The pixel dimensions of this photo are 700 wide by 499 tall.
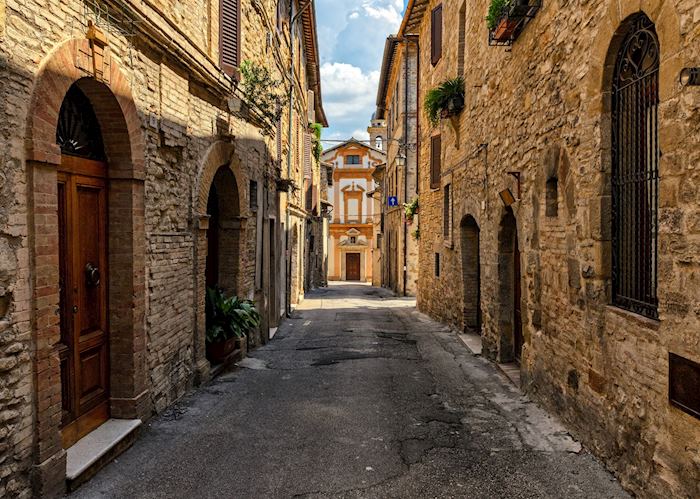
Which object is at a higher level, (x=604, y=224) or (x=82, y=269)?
(x=604, y=224)

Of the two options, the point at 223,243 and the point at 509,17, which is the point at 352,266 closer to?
the point at 223,243

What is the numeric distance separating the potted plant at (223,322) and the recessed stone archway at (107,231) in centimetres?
220

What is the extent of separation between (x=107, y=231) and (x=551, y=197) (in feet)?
15.0

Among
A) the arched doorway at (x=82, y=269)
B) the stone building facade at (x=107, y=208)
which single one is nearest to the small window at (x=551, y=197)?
the stone building facade at (x=107, y=208)

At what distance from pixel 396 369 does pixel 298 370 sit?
1.43 meters

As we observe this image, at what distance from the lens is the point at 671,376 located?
3508mm

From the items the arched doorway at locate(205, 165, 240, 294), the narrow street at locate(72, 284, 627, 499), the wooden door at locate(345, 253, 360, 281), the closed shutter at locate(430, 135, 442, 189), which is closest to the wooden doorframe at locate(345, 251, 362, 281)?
the wooden door at locate(345, 253, 360, 281)

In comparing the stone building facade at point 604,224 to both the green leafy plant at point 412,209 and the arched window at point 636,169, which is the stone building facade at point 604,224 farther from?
the green leafy plant at point 412,209

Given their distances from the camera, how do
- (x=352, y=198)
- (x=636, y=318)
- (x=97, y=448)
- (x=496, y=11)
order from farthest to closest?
(x=352, y=198) → (x=496, y=11) → (x=97, y=448) → (x=636, y=318)

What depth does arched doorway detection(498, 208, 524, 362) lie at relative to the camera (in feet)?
26.6

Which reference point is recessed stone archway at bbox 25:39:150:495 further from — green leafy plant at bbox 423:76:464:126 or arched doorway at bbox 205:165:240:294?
green leafy plant at bbox 423:76:464:126

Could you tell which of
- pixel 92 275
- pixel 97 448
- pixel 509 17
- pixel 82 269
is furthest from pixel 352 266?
pixel 97 448

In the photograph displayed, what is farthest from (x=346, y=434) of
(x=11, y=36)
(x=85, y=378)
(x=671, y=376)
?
(x=11, y=36)

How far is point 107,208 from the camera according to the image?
5.05 meters
